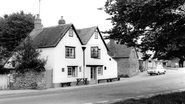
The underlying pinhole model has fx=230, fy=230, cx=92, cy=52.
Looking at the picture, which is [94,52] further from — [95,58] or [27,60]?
[27,60]

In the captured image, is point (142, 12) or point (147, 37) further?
point (147, 37)

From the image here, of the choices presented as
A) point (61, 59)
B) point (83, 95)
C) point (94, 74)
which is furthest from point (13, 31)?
point (83, 95)

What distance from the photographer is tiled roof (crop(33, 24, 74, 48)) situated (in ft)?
92.1

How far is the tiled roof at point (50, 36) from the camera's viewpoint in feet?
92.1

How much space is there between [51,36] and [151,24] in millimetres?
19662

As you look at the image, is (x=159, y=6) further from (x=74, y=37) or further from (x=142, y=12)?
(x=74, y=37)

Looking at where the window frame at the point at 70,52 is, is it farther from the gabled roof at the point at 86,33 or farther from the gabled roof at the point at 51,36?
the gabled roof at the point at 86,33

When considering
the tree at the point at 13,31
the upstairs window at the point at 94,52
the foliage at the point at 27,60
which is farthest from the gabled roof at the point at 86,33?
the tree at the point at 13,31

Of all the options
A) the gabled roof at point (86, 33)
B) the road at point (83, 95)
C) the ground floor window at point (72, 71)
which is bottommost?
the road at point (83, 95)

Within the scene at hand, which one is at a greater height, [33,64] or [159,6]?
[159,6]

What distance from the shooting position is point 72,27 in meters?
29.7

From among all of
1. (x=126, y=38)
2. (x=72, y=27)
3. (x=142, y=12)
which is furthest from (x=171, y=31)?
(x=72, y=27)

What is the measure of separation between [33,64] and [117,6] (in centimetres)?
1560

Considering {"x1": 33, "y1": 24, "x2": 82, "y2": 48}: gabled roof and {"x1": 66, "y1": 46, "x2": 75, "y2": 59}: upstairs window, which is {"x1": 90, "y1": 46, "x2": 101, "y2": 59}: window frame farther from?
{"x1": 33, "y1": 24, "x2": 82, "y2": 48}: gabled roof
